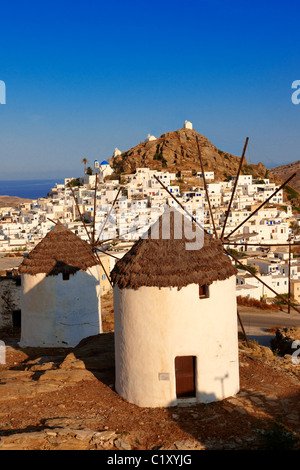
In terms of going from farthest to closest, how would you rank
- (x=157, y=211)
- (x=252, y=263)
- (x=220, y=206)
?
(x=220, y=206)
(x=157, y=211)
(x=252, y=263)

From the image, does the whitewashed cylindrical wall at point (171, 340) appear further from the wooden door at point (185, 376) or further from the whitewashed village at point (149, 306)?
the wooden door at point (185, 376)

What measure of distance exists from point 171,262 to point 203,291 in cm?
86

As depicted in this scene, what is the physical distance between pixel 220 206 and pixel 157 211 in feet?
51.4

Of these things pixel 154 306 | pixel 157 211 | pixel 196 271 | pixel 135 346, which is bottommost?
pixel 135 346

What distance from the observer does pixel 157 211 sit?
6694 cm

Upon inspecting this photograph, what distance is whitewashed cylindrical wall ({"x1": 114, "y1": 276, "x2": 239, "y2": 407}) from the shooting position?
909 centimetres

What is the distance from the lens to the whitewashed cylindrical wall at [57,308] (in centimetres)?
1570

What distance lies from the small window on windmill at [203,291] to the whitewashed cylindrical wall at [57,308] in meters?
7.36

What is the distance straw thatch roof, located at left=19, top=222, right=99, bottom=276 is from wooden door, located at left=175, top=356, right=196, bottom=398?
7.32 m

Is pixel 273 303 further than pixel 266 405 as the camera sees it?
Yes

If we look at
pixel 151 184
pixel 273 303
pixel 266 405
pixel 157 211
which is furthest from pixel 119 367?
pixel 151 184

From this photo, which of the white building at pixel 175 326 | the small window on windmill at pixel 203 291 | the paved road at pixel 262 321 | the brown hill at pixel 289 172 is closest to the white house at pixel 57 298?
the white building at pixel 175 326

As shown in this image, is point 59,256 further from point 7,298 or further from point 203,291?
point 203,291

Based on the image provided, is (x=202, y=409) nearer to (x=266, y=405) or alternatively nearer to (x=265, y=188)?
(x=266, y=405)
